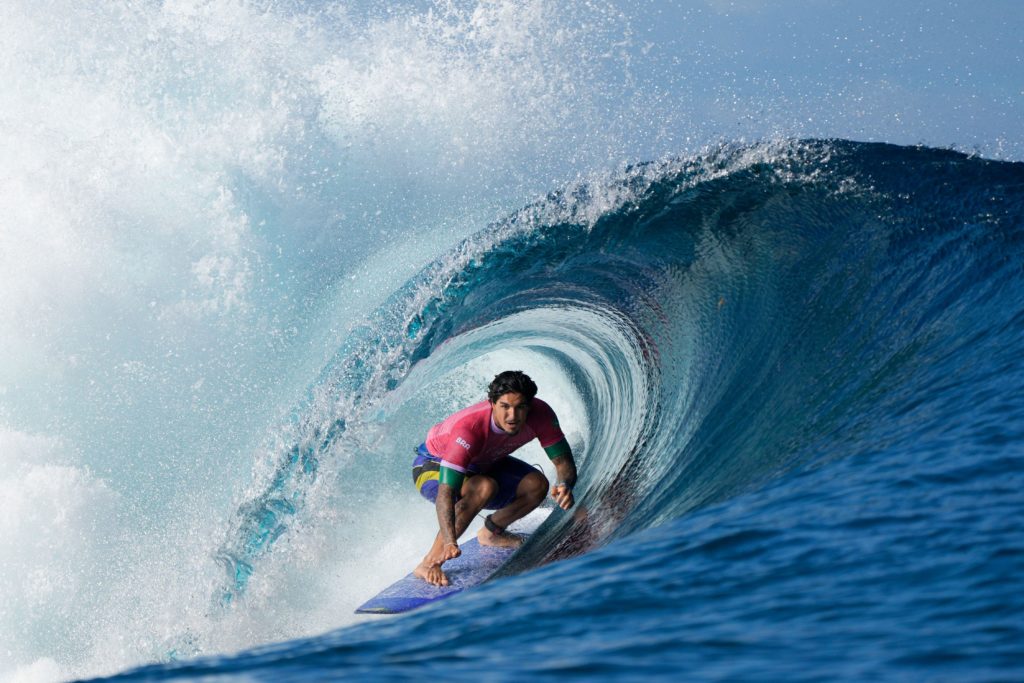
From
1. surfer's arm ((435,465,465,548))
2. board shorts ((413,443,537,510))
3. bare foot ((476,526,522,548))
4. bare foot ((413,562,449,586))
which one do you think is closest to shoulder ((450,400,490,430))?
surfer's arm ((435,465,465,548))

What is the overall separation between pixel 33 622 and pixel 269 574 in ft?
16.9

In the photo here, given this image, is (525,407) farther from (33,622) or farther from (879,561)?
(33,622)

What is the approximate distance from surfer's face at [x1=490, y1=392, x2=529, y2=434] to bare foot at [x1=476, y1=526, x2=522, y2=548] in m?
1.17

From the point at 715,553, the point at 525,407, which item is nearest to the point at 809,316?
the point at 525,407

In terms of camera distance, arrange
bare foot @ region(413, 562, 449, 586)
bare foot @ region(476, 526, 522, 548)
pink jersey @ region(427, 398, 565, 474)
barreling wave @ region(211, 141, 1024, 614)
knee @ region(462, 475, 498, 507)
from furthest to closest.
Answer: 1. bare foot @ region(476, 526, 522, 548)
2. knee @ region(462, 475, 498, 507)
3. bare foot @ region(413, 562, 449, 586)
4. pink jersey @ region(427, 398, 565, 474)
5. barreling wave @ region(211, 141, 1024, 614)

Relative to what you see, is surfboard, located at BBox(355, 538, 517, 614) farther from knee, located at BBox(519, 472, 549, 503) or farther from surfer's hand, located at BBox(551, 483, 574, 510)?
surfer's hand, located at BBox(551, 483, 574, 510)

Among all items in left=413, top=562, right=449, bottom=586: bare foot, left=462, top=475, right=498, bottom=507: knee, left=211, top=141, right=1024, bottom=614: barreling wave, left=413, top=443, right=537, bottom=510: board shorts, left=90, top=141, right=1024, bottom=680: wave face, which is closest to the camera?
left=90, top=141, right=1024, bottom=680: wave face

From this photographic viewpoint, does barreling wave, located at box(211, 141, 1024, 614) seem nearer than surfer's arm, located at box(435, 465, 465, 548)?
Yes

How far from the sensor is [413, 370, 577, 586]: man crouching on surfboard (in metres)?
5.43

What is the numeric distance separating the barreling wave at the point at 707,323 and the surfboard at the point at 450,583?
11.2 inches

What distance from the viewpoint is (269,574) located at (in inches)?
302

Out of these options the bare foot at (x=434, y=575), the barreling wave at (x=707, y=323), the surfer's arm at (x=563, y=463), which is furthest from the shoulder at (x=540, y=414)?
the bare foot at (x=434, y=575)

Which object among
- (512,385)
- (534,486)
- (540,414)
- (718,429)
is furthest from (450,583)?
(718,429)

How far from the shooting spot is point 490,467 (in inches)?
239
